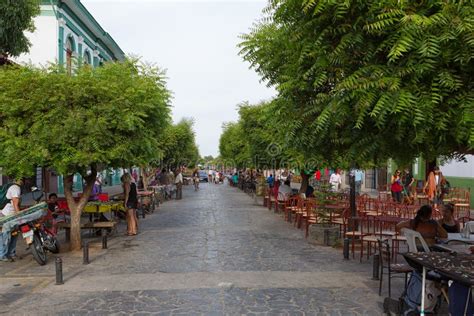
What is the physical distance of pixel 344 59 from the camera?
4.71 meters

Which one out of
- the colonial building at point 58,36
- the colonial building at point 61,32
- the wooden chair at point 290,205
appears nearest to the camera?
the wooden chair at point 290,205

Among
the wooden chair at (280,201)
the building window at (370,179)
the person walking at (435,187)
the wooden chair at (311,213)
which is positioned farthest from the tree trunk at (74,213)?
the building window at (370,179)

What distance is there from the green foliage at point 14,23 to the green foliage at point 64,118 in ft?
6.80

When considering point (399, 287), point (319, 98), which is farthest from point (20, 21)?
point (399, 287)

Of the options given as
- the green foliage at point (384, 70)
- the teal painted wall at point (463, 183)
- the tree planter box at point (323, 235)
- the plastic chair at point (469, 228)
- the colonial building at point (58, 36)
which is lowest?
the tree planter box at point (323, 235)

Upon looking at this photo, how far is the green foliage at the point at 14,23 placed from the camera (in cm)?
1109

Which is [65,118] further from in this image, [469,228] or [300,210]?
[469,228]

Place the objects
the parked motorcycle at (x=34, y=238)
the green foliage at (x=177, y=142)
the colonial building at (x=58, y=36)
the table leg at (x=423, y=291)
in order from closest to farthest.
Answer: the table leg at (x=423, y=291), the parked motorcycle at (x=34, y=238), the colonial building at (x=58, y=36), the green foliage at (x=177, y=142)

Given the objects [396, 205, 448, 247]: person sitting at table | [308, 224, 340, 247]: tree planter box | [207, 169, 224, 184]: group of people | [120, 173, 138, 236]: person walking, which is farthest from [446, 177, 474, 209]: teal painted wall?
[207, 169, 224, 184]: group of people

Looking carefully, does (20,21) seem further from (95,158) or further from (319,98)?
(319,98)

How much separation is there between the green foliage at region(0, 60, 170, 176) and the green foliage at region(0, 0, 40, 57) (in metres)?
2.07

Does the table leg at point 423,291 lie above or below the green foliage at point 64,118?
below

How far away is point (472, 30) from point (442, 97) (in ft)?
2.04

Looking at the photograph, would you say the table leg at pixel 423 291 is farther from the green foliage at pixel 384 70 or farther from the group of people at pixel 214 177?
the group of people at pixel 214 177
